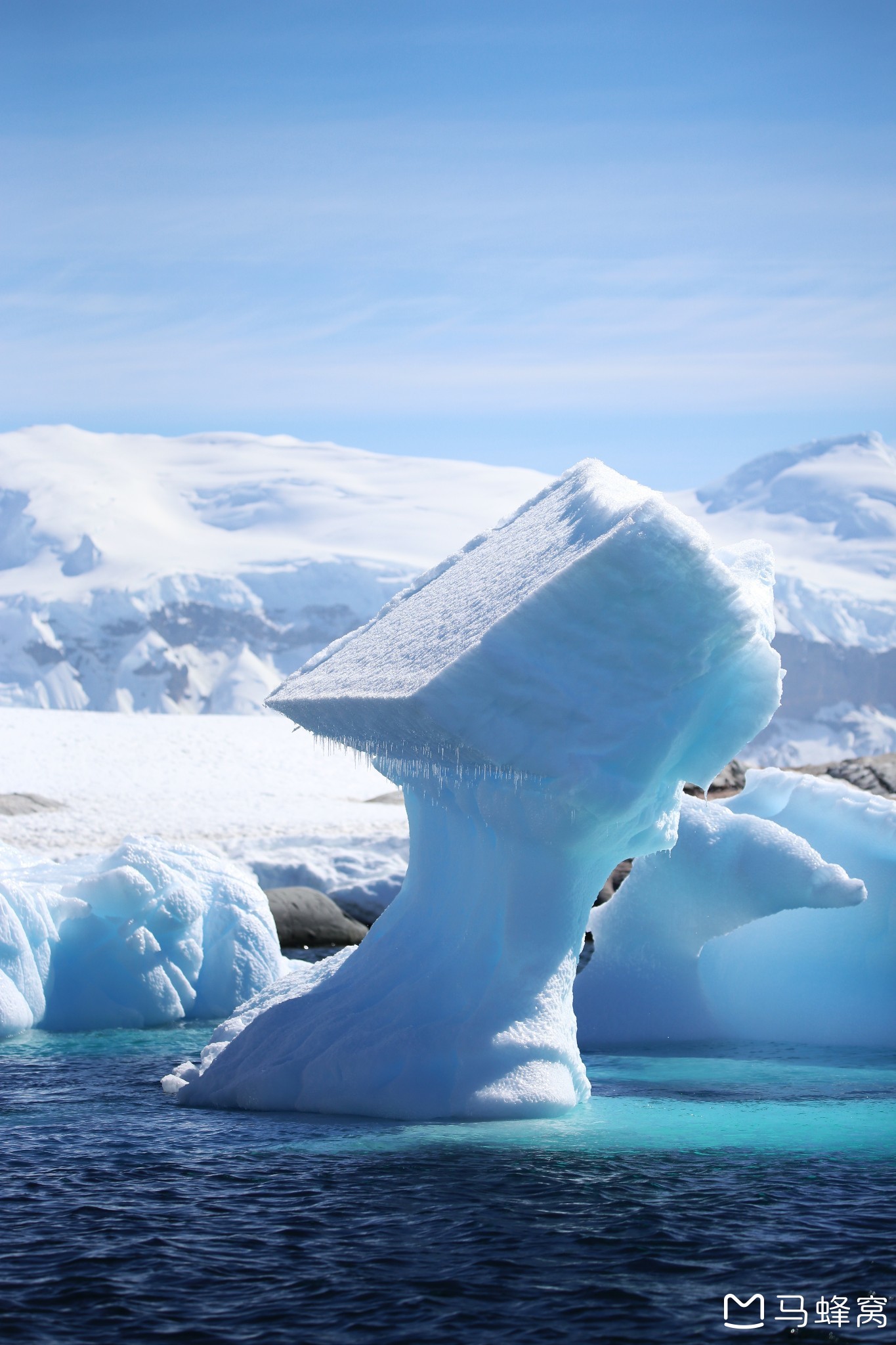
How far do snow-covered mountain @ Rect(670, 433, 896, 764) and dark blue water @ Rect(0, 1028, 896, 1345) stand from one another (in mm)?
77598

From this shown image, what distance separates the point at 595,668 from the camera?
31.7ft

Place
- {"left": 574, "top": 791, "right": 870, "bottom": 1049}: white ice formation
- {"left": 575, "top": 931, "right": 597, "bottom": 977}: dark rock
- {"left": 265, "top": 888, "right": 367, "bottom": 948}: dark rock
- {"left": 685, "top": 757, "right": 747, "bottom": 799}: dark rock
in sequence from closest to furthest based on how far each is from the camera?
{"left": 574, "top": 791, "right": 870, "bottom": 1049}: white ice formation < {"left": 575, "top": 931, "right": 597, "bottom": 977}: dark rock < {"left": 265, "top": 888, "right": 367, "bottom": 948}: dark rock < {"left": 685, "top": 757, "right": 747, "bottom": 799}: dark rock

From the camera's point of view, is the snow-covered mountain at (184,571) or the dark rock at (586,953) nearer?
the dark rock at (586,953)

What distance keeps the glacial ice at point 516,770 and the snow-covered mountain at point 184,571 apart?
7936cm

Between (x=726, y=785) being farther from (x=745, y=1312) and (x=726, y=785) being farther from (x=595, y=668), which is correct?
(x=745, y=1312)

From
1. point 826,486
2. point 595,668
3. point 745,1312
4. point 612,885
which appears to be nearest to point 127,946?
point 595,668

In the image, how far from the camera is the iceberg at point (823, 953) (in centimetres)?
1448

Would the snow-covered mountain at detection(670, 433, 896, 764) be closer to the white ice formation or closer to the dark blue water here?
the white ice formation

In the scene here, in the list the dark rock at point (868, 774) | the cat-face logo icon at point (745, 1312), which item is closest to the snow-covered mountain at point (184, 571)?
the dark rock at point (868, 774)

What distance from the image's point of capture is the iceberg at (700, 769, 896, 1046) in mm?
14477

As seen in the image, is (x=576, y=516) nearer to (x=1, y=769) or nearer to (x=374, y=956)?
(x=374, y=956)

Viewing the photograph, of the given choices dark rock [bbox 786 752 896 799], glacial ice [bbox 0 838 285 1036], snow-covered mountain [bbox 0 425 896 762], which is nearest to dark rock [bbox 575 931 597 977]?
glacial ice [bbox 0 838 285 1036]

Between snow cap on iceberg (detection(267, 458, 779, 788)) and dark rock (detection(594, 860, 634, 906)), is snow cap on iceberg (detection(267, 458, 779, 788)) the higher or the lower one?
the higher one

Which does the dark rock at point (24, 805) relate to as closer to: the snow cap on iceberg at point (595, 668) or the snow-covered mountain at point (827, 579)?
the snow cap on iceberg at point (595, 668)
